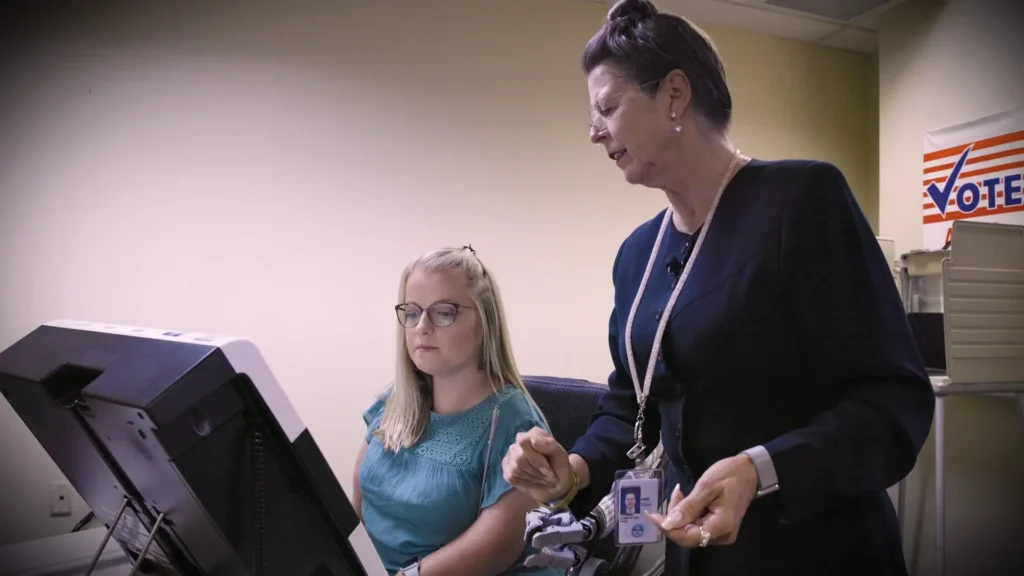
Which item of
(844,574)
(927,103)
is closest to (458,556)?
(844,574)

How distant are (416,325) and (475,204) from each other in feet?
6.00

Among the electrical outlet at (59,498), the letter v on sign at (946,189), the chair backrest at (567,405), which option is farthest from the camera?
the letter v on sign at (946,189)

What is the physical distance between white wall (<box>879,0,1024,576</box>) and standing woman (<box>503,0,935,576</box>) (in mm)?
2665

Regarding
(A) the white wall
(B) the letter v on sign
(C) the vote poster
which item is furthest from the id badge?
(B) the letter v on sign

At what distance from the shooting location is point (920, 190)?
3.36 metres

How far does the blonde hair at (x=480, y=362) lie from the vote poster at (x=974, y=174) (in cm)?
259

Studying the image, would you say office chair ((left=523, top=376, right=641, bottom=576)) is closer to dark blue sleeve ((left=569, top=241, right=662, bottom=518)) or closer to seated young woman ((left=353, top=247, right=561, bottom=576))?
seated young woman ((left=353, top=247, right=561, bottom=576))

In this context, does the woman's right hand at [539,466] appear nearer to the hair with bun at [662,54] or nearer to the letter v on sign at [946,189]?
the hair with bun at [662,54]

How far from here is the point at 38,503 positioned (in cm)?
253

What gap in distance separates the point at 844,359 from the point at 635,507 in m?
0.33

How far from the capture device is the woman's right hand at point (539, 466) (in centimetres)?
85

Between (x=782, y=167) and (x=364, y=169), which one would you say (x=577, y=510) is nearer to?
(x=782, y=167)

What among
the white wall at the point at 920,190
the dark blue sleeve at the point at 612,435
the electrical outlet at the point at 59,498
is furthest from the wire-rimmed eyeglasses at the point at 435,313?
the white wall at the point at 920,190

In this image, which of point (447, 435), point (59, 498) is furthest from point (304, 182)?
point (447, 435)
